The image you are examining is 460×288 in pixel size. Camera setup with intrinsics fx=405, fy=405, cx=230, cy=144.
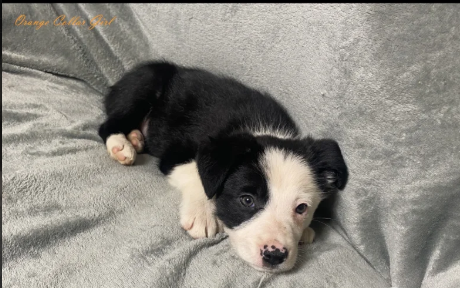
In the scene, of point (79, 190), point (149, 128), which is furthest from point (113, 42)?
point (79, 190)

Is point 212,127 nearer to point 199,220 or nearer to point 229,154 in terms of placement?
point 229,154

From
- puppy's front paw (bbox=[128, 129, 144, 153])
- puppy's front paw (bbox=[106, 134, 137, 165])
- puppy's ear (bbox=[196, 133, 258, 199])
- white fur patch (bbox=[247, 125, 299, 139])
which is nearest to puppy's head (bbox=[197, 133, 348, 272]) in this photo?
puppy's ear (bbox=[196, 133, 258, 199])

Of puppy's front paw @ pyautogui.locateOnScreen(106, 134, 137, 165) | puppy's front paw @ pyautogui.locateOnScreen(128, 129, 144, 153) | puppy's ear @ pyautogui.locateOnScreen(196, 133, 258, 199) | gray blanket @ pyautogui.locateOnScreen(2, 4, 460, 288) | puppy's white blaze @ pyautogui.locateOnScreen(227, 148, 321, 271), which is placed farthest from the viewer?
puppy's front paw @ pyautogui.locateOnScreen(128, 129, 144, 153)

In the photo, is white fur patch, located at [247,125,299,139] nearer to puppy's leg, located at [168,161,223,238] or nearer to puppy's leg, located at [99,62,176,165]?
puppy's leg, located at [168,161,223,238]

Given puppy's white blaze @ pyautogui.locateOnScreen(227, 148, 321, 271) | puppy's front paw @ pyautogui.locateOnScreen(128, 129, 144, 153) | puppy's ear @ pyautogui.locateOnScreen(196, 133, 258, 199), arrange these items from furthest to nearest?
puppy's front paw @ pyautogui.locateOnScreen(128, 129, 144, 153), puppy's ear @ pyautogui.locateOnScreen(196, 133, 258, 199), puppy's white blaze @ pyautogui.locateOnScreen(227, 148, 321, 271)

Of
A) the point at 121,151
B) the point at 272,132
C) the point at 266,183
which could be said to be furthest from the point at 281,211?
the point at 121,151

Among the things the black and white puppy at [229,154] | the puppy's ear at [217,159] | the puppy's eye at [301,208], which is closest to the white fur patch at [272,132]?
the black and white puppy at [229,154]

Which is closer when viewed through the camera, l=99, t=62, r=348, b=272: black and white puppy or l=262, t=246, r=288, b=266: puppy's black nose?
l=262, t=246, r=288, b=266: puppy's black nose

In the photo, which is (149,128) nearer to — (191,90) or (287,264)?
(191,90)
